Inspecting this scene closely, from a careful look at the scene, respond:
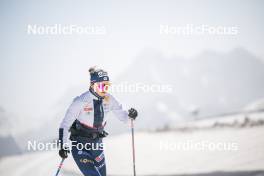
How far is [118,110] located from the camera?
620 cm

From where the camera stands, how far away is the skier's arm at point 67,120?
5.30 meters

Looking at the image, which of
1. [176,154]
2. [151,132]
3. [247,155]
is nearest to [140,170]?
[176,154]

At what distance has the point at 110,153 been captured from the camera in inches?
561

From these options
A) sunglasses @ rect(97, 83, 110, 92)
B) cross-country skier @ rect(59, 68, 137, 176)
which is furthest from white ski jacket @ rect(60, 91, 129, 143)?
sunglasses @ rect(97, 83, 110, 92)

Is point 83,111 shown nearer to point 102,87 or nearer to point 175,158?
point 102,87

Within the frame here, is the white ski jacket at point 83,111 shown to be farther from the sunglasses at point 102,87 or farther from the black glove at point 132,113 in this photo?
the black glove at point 132,113

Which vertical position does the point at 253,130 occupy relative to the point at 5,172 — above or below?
above

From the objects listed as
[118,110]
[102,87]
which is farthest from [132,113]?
[102,87]

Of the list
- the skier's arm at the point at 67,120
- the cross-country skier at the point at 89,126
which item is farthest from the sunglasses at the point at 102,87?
the skier's arm at the point at 67,120

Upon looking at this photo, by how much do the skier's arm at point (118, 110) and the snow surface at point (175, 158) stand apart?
3.41 meters

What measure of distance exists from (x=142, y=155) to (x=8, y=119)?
→ 5.72m

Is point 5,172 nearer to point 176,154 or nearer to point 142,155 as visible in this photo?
point 142,155

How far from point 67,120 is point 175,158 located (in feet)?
23.0

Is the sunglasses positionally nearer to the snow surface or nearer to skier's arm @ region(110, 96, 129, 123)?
skier's arm @ region(110, 96, 129, 123)
